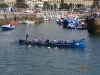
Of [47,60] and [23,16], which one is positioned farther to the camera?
[23,16]

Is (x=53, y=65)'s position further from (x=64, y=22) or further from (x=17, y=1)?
(x=17, y=1)

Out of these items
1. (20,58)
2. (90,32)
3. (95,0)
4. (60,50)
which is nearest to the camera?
(20,58)

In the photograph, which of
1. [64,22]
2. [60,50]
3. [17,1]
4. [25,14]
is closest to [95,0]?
[17,1]

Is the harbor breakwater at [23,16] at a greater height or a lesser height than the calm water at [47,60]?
lesser

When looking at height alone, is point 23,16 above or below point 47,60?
below

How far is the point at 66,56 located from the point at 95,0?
139899 millimetres

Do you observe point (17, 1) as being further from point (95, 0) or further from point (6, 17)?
point (6, 17)

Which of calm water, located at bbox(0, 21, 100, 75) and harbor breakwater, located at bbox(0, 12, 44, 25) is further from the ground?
calm water, located at bbox(0, 21, 100, 75)

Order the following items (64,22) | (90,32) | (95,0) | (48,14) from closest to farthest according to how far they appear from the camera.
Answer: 1. (90,32)
2. (64,22)
3. (48,14)
4. (95,0)

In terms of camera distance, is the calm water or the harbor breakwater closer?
the calm water

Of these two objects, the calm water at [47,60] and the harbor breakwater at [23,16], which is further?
the harbor breakwater at [23,16]

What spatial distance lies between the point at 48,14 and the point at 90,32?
181ft

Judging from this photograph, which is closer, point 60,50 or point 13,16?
point 60,50

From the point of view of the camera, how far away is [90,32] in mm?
70312
